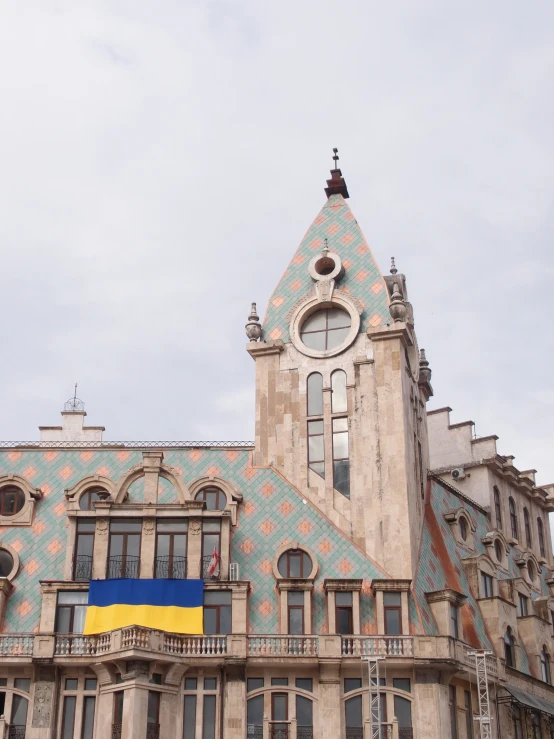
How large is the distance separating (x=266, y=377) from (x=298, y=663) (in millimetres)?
14326

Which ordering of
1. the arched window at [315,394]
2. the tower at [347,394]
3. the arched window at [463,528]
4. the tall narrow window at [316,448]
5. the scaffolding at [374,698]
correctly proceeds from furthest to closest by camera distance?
the arched window at [463,528] → the arched window at [315,394] → the tall narrow window at [316,448] → the tower at [347,394] → the scaffolding at [374,698]

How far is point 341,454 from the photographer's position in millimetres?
52625

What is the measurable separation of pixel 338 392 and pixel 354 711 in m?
14.6

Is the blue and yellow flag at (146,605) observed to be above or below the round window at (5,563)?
below

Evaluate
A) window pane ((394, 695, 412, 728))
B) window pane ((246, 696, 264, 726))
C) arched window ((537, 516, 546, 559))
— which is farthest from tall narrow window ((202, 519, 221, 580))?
arched window ((537, 516, 546, 559))

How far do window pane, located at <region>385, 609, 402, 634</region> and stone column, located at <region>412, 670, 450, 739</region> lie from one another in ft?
6.54

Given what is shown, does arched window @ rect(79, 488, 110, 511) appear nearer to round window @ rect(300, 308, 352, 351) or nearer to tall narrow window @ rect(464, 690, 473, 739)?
round window @ rect(300, 308, 352, 351)

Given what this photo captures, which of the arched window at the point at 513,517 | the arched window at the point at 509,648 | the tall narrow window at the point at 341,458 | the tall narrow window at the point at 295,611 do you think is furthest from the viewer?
the arched window at the point at 513,517

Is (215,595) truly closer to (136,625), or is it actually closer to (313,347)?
(136,625)

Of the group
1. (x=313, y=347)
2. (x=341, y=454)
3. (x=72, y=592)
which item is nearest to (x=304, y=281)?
(x=313, y=347)

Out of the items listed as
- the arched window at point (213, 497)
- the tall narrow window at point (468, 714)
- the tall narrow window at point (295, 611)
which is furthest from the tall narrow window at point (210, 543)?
the tall narrow window at point (468, 714)

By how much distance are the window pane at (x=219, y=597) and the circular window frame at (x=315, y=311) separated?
12294 mm

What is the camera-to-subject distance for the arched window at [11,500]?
51.5 metres

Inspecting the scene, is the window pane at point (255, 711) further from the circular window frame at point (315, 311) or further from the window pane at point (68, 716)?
the circular window frame at point (315, 311)
